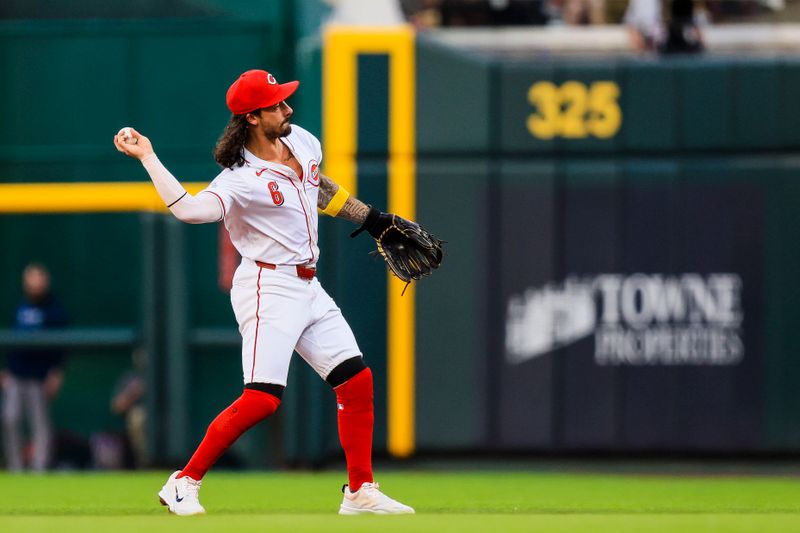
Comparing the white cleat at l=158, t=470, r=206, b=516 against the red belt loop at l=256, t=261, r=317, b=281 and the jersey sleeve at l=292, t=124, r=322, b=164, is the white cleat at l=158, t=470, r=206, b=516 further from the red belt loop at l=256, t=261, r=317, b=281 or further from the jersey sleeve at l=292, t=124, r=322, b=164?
the jersey sleeve at l=292, t=124, r=322, b=164

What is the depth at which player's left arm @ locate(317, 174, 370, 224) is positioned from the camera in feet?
19.8

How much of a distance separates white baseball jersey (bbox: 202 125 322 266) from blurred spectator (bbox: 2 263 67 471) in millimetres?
4502

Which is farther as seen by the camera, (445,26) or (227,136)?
(445,26)

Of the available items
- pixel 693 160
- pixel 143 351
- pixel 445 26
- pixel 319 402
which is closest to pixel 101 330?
pixel 143 351

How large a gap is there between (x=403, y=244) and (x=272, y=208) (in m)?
0.79

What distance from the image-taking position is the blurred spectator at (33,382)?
31.8 ft

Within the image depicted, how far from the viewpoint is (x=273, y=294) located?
219 inches

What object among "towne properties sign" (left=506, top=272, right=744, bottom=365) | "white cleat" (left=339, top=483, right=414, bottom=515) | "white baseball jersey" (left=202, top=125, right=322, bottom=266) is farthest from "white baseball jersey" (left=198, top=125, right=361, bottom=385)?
"towne properties sign" (left=506, top=272, right=744, bottom=365)

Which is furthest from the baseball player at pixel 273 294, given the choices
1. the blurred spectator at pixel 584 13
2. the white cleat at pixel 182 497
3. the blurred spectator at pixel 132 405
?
the blurred spectator at pixel 132 405

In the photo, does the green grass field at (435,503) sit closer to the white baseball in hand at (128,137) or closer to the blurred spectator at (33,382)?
the blurred spectator at (33,382)

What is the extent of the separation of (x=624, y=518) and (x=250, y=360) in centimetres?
161

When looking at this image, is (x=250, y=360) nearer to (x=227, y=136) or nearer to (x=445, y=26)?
(x=227, y=136)

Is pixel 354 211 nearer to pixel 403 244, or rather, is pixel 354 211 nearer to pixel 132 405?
pixel 403 244

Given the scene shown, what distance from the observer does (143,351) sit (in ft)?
30.8
